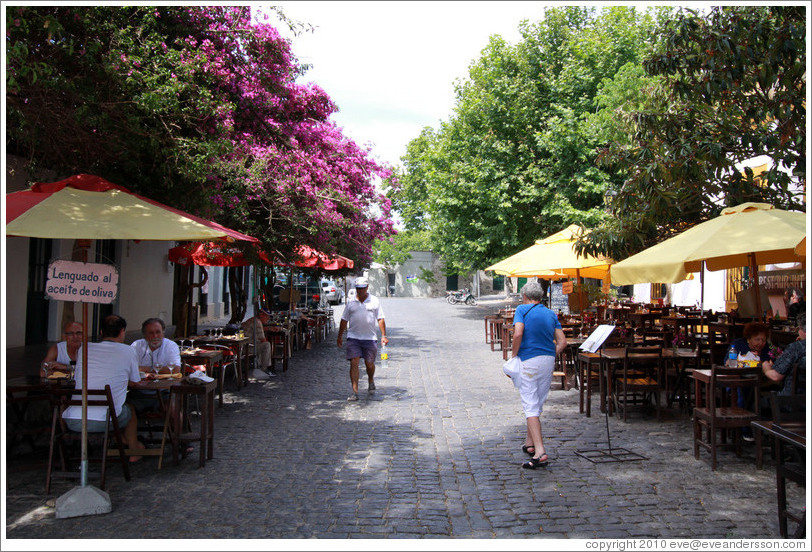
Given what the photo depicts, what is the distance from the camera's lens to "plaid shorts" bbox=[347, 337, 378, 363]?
8.98m

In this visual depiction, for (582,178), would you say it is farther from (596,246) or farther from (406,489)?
(406,489)

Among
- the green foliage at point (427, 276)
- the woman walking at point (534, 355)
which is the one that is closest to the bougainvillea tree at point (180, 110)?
the woman walking at point (534, 355)

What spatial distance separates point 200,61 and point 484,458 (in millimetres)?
5559

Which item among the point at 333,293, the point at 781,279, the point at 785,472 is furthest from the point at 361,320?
the point at 333,293

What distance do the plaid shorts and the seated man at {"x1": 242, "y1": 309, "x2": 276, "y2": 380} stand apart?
2.63 meters

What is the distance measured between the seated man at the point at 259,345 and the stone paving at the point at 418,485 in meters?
2.58

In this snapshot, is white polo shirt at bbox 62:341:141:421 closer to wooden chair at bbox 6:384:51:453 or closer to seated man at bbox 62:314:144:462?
seated man at bbox 62:314:144:462

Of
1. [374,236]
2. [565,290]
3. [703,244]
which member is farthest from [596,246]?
[374,236]

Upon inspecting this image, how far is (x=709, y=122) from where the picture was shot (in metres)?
9.61

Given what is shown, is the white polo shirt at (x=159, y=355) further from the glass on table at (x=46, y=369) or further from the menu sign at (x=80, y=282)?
the menu sign at (x=80, y=282)

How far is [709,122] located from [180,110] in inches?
296

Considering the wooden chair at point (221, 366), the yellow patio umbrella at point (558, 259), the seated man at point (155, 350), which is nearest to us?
the seated man at point (155, 350)

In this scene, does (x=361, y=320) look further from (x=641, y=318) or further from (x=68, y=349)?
(x=641, y=318)

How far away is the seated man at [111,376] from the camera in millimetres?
5238
